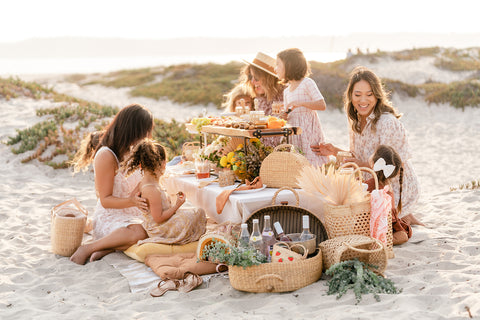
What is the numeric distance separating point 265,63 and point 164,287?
3580mm

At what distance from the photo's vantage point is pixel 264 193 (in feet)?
16.1

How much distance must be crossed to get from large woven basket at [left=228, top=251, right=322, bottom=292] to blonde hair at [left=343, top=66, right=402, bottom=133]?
2.19m

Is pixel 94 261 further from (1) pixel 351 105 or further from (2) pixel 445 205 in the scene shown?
(2) pixel 445 205

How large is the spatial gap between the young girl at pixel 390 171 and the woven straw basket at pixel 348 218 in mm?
387

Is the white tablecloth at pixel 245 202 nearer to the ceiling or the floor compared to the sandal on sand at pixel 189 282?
nearer to the ceiling

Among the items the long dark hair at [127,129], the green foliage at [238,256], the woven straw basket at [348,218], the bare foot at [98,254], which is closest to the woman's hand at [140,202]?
the long dark hair at [127,129]

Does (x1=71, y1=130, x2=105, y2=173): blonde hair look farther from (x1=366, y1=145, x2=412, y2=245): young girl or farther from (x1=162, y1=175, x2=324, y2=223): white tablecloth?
(x1=366, y1=145, x2=412, y2=245): young girl

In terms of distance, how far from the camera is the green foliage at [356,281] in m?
3.87

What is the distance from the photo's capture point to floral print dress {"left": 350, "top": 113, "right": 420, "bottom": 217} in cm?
551

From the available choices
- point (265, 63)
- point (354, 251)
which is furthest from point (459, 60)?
point (354, 251)

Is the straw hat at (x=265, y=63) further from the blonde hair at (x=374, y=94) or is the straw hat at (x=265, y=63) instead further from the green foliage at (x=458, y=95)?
the green foliage at (x=458, y=95)

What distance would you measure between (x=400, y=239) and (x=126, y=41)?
149618 mm

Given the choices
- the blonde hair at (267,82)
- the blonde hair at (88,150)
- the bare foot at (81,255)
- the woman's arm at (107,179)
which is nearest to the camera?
the bare foot at (81,255)

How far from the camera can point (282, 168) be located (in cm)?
504
